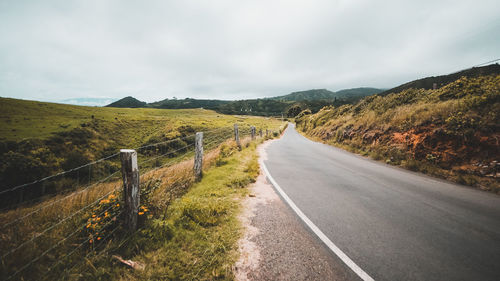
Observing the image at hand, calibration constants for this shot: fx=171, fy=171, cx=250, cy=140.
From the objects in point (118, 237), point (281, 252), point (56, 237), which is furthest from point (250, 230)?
point (56, 237)

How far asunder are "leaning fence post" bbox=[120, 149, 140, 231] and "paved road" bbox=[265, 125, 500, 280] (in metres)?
3.29

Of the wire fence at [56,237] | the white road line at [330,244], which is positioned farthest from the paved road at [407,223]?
the wire fence at [56,237]

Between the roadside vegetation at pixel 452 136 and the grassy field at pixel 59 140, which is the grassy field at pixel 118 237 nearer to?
the roadside vegetation at pixel 452 136

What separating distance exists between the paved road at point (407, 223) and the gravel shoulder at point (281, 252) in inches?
13.4

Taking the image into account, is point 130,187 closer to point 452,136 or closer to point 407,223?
point 407,223

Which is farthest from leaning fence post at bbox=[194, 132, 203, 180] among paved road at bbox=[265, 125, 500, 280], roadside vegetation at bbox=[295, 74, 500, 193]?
roadside vegetation at bbox=[295, 74, 500, 193]

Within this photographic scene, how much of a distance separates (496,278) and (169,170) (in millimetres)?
6892

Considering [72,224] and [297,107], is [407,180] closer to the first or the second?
[72,224]

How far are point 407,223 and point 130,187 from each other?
201 inches

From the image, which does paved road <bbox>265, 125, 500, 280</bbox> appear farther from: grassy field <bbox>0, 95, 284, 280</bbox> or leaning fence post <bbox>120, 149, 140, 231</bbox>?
leaning fence post <bbox>120, 149, 140, 231</bbox>

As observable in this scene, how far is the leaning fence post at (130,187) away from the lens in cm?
281

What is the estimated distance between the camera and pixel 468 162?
5.94 m

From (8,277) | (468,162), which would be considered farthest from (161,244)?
(468,162)

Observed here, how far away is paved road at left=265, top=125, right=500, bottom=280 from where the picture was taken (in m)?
2.33
